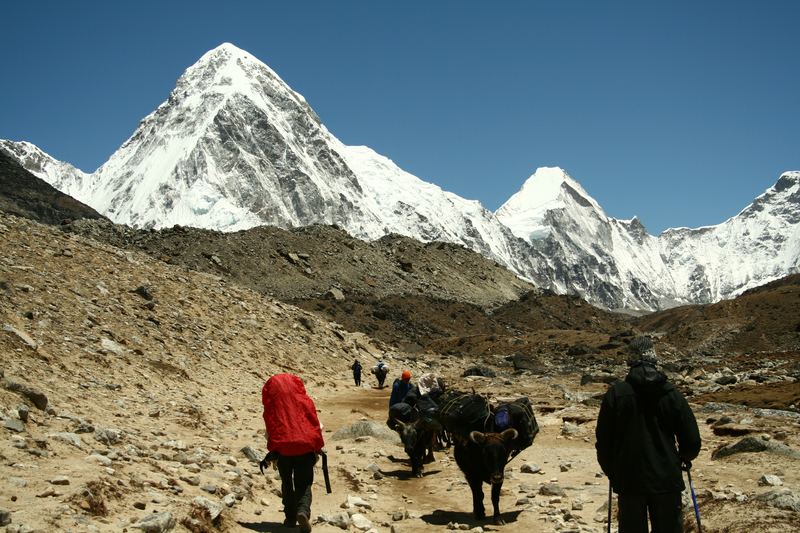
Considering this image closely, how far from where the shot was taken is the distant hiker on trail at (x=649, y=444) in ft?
21.3

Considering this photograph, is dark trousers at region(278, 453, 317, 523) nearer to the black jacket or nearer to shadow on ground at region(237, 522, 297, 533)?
shadow on ground at region(237, 522, 297, 533)

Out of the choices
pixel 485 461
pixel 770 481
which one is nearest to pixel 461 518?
pixel 485 461

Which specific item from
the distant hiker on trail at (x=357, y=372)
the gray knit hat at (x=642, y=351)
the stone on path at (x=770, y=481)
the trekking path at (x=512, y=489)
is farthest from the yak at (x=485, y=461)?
the distant hiker on trail at (x=357, y=372)

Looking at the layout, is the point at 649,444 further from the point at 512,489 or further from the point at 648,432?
the point at 512,489

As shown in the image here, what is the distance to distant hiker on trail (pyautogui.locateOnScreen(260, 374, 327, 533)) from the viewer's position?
852cm

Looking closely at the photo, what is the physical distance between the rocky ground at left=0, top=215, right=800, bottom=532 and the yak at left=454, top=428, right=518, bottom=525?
15.2 inches

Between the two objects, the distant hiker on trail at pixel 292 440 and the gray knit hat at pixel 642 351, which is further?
the distant hiker on trail at pixel 292 440

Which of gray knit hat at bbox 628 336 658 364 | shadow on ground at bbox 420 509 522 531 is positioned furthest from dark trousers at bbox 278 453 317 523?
gray knit hat at bbox 628 336 658 364

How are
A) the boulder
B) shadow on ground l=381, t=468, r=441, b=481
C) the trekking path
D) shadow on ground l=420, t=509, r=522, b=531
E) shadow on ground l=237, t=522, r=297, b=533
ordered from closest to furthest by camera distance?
shadow on ground l=237, t=522, r=297, b=533 < the trekking path < shadow on ground l=420, t=509, r=522, b=531 < the boulder < shadow on ground l=381, t=468, r=441, b=481

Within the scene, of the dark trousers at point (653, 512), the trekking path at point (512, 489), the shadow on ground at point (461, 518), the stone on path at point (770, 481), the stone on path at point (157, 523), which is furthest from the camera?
the stone on path at point (770, 481)

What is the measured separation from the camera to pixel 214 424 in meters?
15.1

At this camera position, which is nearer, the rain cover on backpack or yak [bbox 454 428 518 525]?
the rain cover on backpack

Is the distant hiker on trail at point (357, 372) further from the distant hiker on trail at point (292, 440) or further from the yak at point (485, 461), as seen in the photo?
the distant hiker on trail at point (292, 440)

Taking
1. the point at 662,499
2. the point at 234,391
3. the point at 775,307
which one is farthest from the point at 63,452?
the point at 775,307
